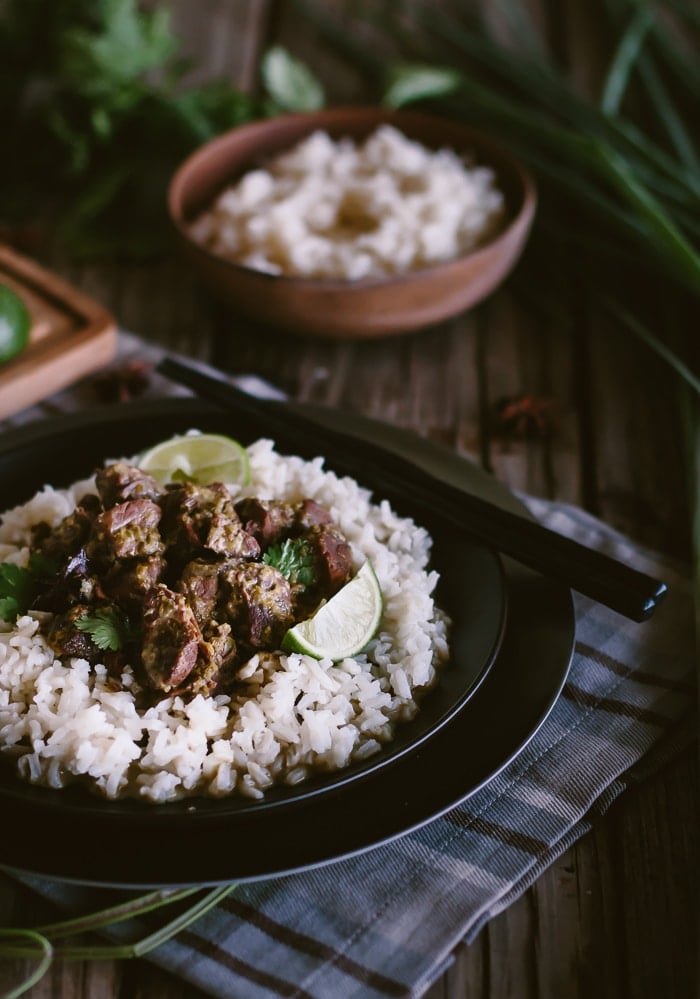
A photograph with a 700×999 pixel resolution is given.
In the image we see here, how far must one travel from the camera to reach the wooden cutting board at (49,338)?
312cm

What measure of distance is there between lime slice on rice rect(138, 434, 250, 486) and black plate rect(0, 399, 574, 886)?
557 millimetres

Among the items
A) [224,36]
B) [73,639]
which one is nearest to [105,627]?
[73,639]

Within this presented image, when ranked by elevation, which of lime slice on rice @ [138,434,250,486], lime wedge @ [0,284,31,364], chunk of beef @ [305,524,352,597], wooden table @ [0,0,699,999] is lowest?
wooden table @ [0,0,699,999]

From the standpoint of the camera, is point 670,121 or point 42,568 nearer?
point 42,568

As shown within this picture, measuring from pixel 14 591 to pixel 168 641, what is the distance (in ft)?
1.30

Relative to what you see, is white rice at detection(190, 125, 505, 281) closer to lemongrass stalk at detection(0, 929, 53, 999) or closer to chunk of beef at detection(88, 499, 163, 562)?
chunk of beef at detection(88, 499, 163, 562)

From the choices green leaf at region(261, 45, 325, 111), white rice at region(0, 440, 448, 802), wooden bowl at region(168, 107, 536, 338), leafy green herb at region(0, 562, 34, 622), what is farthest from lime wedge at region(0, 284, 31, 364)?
green leaf at region(261, 45, 325, 111)

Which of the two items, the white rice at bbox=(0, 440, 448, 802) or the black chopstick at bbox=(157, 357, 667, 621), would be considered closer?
the white rice at bbox=(0, 440, 448, 802)

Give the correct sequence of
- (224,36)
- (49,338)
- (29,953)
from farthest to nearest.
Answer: (224,36) → (49,338) → (29,953)

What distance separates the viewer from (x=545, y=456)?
10.4 ft

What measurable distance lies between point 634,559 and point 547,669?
0.70 meters

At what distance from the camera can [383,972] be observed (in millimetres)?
1798

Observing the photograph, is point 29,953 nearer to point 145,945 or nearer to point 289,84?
point 145,945

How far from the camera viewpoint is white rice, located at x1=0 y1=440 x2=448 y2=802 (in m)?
1.85
